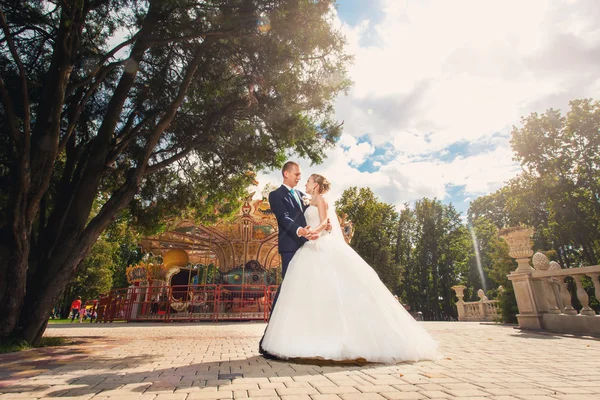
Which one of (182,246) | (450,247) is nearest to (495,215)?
(450,247)

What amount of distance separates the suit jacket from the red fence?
1130 cm

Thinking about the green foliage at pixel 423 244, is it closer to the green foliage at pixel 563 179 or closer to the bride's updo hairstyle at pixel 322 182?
the green foliage at pixel 563 179

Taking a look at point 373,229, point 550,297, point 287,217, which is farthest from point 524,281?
point 373,229

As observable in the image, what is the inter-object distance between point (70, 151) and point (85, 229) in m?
2.53

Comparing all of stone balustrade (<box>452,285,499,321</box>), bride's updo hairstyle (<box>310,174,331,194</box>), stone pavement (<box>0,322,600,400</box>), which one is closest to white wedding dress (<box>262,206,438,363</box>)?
stone pavement (<box>0,322,600,400</box>)

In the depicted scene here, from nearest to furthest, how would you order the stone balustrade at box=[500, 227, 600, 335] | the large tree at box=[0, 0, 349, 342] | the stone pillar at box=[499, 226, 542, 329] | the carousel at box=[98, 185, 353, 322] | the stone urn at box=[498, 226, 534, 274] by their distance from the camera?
the large tree at box=[0, 0, 349, 342] → the stone balustrade at box=[500, 227, 600, 335] → the stone pillar at box=[499, 226, 542, 329] → the stone urn at box=[498, 226, 534, 274] → the carousel at box=[98, 185, 353, 322]

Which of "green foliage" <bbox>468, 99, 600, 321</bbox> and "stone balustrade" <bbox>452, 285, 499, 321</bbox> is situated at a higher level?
"green foliage" <bbox>468, 99, 600, 321</bbox>

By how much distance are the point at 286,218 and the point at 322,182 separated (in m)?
0.75

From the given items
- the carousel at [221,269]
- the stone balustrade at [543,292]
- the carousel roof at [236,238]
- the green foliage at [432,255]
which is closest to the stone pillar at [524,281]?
the stone balustrade at [543,292]

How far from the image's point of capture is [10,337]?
4.99m

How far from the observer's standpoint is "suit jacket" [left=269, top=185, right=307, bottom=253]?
4031 mm

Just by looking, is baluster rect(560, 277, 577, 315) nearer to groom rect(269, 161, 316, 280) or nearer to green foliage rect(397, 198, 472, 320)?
groom rect(269, 161, 316, 280)

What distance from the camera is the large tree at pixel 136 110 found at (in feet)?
17.6

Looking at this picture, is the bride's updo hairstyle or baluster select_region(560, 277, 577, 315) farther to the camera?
baluster select_region(560, 277, 577, 315)
